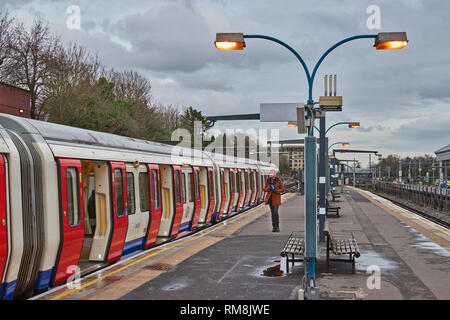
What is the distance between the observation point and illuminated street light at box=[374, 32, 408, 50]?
9922 millimetres

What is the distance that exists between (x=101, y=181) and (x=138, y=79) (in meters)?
51.4

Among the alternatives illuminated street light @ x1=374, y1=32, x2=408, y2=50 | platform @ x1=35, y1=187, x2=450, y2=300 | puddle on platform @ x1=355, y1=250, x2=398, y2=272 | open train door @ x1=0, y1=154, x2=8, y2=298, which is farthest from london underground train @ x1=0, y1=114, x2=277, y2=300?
illuminated street light @ x1=374, y1=32, x2=408, y2=50

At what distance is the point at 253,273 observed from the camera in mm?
9195

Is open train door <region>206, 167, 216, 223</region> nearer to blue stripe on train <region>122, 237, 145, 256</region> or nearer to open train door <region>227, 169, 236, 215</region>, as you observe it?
open train door <region>227, 169, 236, 215</region>

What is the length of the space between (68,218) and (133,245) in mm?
3340

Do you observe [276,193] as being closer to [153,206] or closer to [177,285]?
[153,206]

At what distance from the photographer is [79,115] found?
112 ft

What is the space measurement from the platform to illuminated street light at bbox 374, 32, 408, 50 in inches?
163

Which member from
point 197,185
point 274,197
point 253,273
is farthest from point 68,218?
point 197,185

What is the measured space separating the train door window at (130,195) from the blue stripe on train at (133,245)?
648mm

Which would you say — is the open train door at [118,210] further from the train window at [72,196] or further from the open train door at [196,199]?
the open train door at [196,199]

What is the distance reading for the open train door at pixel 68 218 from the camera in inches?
305
